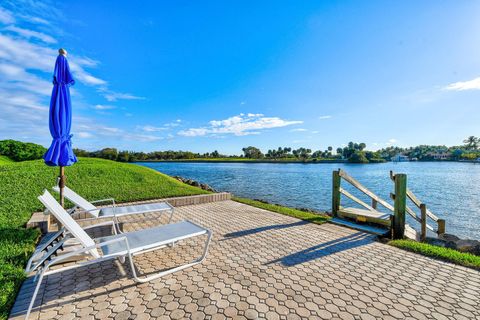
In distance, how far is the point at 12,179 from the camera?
10461 mm

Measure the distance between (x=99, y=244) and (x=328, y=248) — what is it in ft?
13.1

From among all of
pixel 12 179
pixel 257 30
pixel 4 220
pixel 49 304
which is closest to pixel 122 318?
pixel 49 304

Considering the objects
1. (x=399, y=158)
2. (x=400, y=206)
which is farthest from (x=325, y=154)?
(x=400, y=206)

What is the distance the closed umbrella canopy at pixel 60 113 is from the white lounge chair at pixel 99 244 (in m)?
1.55

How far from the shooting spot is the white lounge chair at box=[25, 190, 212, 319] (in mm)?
2602

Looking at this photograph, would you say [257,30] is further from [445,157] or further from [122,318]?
[445,157]

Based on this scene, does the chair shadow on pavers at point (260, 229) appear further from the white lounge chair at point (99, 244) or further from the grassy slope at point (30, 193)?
the grassy slope at point (30, 193)

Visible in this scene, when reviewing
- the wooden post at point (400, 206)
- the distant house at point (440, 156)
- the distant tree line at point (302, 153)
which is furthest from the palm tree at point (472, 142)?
the wooden post at point (400, 206)

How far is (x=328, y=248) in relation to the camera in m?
4.40

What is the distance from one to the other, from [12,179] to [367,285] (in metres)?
14.7

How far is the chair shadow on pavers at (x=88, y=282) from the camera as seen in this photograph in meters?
2.68

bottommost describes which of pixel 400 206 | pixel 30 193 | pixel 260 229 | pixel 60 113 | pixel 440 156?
pixel 260 229

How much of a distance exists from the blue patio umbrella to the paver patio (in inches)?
94.5

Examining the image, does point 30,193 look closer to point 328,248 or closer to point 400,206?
point 328,248
